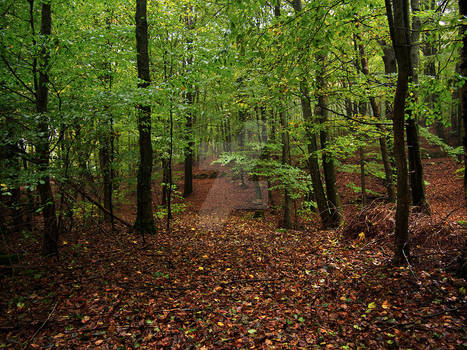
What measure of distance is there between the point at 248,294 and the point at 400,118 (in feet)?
13.5

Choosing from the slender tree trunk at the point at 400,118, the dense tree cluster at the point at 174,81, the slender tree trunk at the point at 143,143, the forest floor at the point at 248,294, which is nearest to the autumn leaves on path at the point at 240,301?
the forest floor at the point at 248,294

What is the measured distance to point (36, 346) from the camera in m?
3.53

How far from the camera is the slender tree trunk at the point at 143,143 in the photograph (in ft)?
26.6

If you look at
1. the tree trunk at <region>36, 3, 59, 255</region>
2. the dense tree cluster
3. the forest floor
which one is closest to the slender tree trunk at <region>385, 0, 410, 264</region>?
the dense tree cluster

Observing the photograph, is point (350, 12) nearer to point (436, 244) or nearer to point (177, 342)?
point (436, 244)

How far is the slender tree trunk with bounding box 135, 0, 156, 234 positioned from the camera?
811cm

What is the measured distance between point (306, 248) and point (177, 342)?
14.1 ft

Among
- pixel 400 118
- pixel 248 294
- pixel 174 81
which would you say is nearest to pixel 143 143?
pixel 174 81

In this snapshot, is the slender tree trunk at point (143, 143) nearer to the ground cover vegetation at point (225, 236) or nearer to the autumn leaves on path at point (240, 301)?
the ground cover vegetation at point (225, 236)

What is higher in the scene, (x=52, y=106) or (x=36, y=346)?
(x=52, y=106)

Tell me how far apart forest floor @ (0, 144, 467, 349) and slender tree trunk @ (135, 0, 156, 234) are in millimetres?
1100

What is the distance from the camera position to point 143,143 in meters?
8.31

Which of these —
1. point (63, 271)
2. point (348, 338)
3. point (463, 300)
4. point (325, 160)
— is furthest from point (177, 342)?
point (325, 160)

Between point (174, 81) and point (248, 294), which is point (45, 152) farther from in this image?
point (248, 294)
